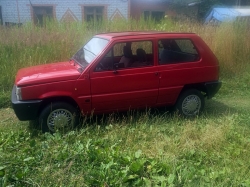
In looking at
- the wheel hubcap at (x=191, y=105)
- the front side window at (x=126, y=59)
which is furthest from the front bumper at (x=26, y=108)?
the wheel hubcap at (x=191, y=105)

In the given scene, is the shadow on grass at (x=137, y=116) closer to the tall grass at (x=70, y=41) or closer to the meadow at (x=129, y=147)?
the meadow at (x=129, y=147)

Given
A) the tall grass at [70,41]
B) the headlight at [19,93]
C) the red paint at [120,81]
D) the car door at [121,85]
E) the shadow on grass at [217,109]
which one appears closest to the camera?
the headlight at [19,93]

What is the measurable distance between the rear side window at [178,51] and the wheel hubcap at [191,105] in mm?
798

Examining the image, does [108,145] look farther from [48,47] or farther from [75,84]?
[48,47]

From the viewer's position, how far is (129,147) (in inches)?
163

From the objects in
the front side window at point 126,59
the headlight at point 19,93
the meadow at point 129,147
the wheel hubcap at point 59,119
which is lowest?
the meadow at point 129,147

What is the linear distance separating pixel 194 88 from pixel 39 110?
315 cm

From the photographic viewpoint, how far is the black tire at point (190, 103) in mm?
5541

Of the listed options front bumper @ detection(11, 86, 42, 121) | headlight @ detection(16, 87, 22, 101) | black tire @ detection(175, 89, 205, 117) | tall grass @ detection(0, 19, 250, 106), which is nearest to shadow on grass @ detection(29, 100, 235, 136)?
black tire @ detection(175, 89, 205, 117)

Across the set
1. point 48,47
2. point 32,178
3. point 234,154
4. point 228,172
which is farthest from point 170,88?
point 48,47

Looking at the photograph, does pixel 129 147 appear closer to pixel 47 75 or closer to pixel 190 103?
pixel 47 75

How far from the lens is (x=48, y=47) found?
780 centimetres

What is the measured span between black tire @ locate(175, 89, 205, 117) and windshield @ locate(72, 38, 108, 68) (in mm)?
1938

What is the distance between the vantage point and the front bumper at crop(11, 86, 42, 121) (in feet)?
14.7
